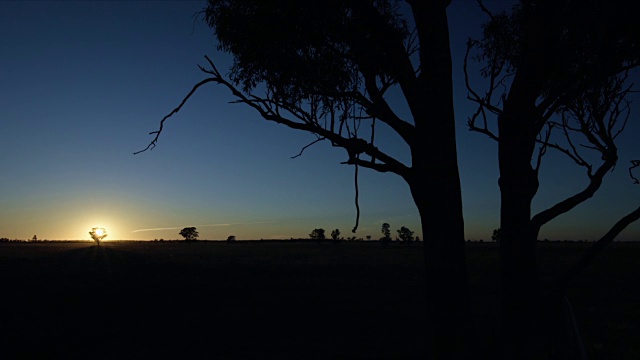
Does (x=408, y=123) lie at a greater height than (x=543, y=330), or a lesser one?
greater

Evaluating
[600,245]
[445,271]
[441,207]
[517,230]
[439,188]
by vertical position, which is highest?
[439,188]

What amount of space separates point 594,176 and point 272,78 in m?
5.72

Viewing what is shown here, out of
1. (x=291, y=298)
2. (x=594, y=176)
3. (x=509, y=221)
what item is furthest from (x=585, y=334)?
(x=291, y=298)

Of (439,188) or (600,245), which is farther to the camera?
(600,245)

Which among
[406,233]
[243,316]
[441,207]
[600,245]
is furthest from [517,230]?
[406,233]

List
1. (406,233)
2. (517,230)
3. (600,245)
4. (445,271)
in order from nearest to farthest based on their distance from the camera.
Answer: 1. (445,271)
2. (600,245)
3. (517,230)
4. (406,233)

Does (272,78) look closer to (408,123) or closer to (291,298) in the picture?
(408,123)

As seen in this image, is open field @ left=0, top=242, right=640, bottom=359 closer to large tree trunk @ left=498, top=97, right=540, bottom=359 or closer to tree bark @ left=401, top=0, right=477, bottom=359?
large tree trunk @ left=498, top=97, right=540, bottom=359

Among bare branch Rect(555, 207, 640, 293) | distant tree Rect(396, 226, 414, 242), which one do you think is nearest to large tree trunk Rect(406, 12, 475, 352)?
bare branch Rect(555, 207, 640, 293)

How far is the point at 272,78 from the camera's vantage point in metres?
9.11

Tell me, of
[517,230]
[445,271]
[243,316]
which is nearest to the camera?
[445,271]

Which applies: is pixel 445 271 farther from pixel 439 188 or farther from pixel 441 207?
pixel 439 188

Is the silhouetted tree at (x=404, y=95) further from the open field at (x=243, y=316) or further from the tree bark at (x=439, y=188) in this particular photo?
the open field at (x=243, y=316)

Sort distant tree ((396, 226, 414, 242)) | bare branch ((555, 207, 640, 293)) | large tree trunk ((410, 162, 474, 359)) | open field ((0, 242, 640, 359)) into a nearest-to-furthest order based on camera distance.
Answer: large tree trunk ((410, 162, 474, 359))
bare branch ((555, 207, 640, 293))
open field ((0, 242, 640, 359))
distant tree ((396, 226, 414, 242))
